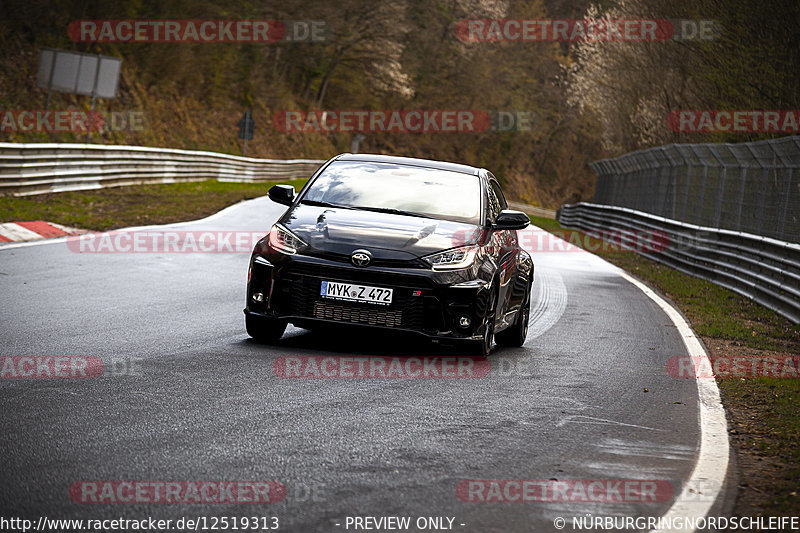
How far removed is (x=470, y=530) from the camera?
14.4ft

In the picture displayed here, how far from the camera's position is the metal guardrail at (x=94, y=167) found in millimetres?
20938

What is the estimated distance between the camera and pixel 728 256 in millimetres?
17938

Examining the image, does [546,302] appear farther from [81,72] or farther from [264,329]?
[81,72]

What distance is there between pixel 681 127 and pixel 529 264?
2603 cm

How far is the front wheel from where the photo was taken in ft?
28.4

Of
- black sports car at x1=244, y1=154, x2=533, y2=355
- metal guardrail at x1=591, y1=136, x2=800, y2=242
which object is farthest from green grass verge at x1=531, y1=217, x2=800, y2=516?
black sports car at x1=244, y1=154, x2=533, y2=355

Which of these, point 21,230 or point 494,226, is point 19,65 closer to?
point 21,230

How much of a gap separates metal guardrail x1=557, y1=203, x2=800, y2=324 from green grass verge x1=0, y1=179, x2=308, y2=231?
10.1 meters

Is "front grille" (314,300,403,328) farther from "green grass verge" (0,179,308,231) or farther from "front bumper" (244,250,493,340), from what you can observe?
"green grass verge" (0,179,308,231)

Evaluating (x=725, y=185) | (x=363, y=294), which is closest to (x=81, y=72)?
(x=725, y=185)

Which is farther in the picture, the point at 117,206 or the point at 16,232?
the point at 117,206

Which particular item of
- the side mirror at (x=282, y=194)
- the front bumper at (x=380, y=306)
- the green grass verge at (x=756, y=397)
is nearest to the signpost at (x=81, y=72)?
the green grass verge at (x=756, y=397)

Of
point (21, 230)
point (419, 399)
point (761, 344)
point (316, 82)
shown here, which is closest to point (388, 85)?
point (316, 82)

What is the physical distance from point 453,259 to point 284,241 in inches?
52.1
